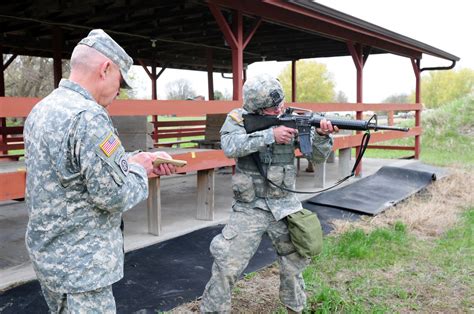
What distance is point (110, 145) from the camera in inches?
65.9

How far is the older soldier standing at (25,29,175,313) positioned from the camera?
5.43 ft

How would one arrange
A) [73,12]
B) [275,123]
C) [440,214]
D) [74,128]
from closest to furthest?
1. [74,128]
2. [275,123]
3. [440,214]
4. [73,12]

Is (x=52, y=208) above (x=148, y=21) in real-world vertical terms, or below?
below

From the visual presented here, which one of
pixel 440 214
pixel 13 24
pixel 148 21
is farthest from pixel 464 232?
pixel 13 24

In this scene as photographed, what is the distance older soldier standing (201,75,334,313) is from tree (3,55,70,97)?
20.4m

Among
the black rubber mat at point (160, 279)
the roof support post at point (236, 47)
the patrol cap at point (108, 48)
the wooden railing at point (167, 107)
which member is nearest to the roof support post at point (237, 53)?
the roof support post at point (236, 47)

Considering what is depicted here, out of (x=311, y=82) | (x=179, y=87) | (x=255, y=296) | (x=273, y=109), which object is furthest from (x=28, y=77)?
(x=179, y=87)

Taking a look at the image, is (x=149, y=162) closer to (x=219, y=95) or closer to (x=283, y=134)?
(x=283, y=134)

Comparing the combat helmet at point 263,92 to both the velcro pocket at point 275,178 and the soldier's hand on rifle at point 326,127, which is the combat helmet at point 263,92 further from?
the velcro pocket at point 275,178

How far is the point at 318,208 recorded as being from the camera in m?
6.53

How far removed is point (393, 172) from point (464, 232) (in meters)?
3.25

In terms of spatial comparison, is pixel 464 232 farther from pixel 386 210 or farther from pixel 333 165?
pixel 333 165

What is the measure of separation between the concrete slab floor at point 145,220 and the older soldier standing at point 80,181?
2.17m

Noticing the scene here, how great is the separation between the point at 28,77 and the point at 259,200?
2132 cm
